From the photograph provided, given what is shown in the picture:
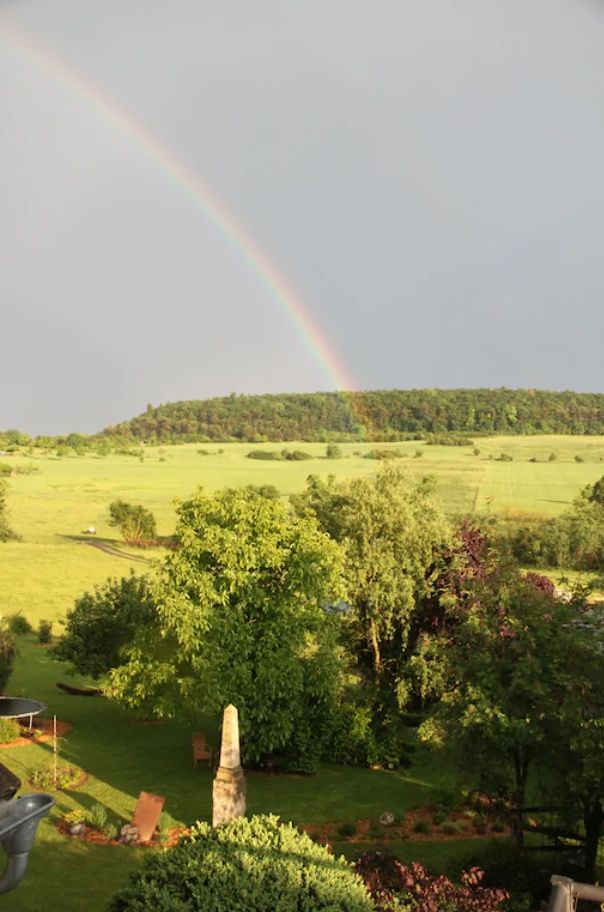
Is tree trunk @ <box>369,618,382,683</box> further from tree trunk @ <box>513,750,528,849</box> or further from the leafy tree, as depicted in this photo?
tree trunk @ <box>513,750,528,849</box>

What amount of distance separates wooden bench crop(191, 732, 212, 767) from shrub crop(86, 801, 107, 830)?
21.3 feet

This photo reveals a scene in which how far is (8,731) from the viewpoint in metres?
33.3

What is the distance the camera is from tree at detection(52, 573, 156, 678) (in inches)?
1487

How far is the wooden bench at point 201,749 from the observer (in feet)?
102

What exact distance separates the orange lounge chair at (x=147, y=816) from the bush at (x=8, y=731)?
12.1m

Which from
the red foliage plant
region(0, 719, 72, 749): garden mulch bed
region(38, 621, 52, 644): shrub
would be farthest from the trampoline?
region(38, 621, 52, 644): shrub

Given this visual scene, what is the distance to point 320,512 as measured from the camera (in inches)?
1828

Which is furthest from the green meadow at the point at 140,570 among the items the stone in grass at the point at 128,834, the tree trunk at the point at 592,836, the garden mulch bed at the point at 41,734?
the tree trunk at the point at 592,836

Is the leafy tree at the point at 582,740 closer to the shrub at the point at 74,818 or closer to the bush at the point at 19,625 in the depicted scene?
the shrub at the point at 74,818

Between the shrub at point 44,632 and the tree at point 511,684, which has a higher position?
the tree at point 511,684

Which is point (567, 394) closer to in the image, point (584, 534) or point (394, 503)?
point (584, 534)

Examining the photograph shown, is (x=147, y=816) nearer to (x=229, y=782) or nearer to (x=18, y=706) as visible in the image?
Answer: (x=229, y=782)

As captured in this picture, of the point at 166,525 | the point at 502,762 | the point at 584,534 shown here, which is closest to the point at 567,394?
the point at 584,534

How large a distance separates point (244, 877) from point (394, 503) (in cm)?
2658
